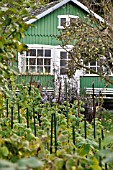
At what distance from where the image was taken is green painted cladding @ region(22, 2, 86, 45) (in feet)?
60.1

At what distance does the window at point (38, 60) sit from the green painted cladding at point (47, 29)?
0.38 metres

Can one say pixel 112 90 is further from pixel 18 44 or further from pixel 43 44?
pixel 18 44

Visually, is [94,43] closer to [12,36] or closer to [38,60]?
[12,36]

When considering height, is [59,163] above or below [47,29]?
below

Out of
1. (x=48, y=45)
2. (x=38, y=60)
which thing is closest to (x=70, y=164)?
(x=38, y=60)

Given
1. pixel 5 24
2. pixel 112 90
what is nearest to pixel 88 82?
pixel 112 90

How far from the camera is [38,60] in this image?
721 inches

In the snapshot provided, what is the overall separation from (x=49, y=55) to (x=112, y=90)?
9.95ft

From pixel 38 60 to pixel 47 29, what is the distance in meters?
1.45

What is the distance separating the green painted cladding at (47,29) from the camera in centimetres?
1833

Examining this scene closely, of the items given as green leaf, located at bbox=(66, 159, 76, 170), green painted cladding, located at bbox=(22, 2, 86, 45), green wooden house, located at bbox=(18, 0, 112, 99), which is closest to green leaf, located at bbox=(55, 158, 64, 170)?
green leaf, located at bbox=(66, 159, 76, 170)

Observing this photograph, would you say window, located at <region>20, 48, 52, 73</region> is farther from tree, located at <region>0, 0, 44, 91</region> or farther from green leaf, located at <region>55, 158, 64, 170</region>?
green leaf, located at <region>55, 158, 64, 170</region>

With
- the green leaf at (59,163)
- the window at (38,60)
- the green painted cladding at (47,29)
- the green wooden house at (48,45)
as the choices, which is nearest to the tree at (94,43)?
the green leaf at (59,163)

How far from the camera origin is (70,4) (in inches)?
742
